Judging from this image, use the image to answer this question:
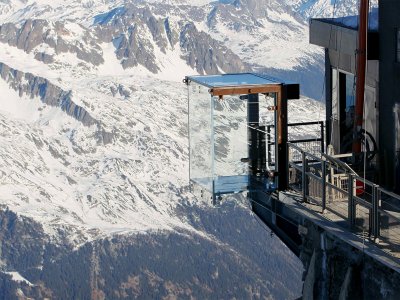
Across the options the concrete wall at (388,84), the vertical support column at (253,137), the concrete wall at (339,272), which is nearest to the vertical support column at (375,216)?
the concrete wall at (339,272)

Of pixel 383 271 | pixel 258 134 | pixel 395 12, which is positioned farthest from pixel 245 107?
pixel 383 271

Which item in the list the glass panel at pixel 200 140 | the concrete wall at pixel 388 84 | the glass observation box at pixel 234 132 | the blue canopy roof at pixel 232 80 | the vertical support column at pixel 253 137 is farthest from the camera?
the vertical support column at pixel 253 137

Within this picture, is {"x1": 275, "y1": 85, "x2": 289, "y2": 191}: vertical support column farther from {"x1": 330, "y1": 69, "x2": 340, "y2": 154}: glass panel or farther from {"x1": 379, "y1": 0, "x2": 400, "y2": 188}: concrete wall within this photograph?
{"x1": 379, "y1": 0, "x2": 400, "y2": 188}: concrete wall

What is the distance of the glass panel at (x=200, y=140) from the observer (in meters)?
27.2

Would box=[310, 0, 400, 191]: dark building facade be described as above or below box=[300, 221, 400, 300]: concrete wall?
above

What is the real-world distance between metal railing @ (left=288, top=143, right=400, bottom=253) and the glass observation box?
0.80m

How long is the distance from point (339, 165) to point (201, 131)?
4754 millimetres

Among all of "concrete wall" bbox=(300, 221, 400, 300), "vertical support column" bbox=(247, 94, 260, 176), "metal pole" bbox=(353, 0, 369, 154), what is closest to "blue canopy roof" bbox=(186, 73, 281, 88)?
"vertical support column" bbox=(247, 94, 260, 176)

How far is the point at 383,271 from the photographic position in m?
21.5

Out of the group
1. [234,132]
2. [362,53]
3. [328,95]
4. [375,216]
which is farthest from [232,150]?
[375,216]

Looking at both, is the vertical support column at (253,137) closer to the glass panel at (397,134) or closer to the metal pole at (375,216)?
the glass panel at (397,134)

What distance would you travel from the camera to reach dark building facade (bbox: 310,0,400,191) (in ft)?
79.2

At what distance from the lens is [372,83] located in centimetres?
2572

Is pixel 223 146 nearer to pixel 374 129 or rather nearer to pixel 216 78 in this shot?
pixel 216 78
